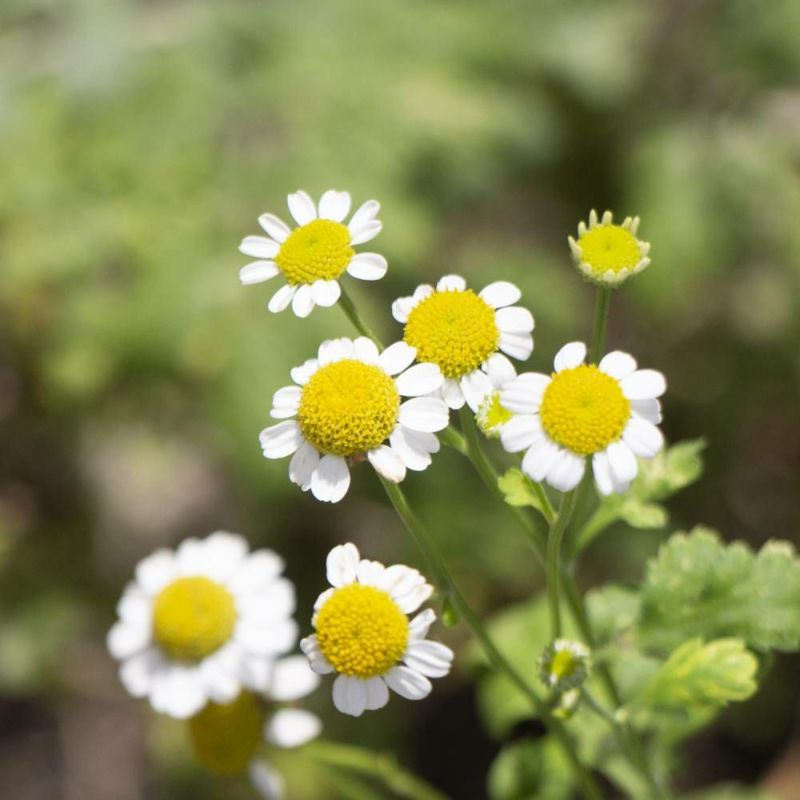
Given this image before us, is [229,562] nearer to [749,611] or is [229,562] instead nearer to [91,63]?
[749,611]

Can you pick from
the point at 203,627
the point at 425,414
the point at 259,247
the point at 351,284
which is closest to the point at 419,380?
the point at 425,414

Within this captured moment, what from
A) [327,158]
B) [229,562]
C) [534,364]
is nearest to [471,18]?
[327,158]

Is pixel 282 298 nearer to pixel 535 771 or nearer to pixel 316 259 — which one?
pixel 316 259

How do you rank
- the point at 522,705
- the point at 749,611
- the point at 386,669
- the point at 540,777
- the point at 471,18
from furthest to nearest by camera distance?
the point at 471,18
the point at 522,705
the point at 540,777
the point at 749,611
the point at 386,669

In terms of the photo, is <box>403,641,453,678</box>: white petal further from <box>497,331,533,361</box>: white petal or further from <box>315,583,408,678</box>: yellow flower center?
<box>497,331,533,361</box>: white petal

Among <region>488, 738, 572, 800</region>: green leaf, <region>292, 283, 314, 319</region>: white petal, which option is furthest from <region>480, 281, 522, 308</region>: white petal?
<region>488, 738, 572, 800</region>: green leaf
